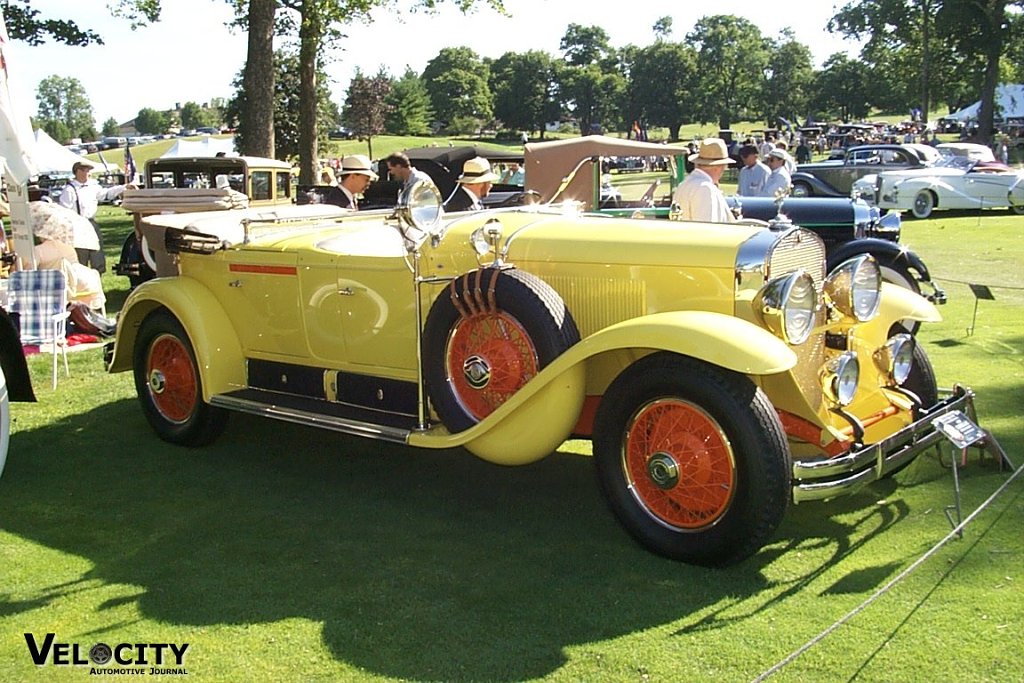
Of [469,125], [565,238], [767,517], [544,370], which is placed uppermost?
[469,125]

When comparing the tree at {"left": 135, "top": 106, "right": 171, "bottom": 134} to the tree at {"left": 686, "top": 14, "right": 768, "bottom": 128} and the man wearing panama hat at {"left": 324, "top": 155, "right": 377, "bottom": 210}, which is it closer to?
the tree at {"left": 686, "top": 14, "right": 768, "bottom": 128}

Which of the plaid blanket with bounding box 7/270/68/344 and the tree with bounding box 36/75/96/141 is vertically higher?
the tree with bounding box 36/75/96/141

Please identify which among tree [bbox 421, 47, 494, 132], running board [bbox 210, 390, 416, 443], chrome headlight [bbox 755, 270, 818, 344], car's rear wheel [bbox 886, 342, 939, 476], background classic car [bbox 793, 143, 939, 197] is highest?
tree [bbox 421, 47, 494, 132]

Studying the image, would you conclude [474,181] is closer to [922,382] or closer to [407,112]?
[922,382]

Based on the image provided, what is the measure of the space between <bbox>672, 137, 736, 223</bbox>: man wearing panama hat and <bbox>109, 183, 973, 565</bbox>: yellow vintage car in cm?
148

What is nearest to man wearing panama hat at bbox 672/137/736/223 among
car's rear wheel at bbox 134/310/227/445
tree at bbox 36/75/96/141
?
car's rear wheel at bbox 134/310/227/445

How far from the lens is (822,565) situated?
12.0 feet

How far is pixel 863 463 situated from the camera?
354 centimetres

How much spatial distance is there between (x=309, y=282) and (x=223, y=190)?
652 cm

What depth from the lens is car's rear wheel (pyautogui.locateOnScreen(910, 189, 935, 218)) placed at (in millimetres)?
19219

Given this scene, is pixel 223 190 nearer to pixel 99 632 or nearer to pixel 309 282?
pixel 309 282

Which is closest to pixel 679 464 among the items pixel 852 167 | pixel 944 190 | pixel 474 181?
pixel 474 181

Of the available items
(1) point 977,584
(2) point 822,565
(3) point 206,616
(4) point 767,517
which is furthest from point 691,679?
(3) point 206,616

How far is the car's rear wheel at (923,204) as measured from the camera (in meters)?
19.2
